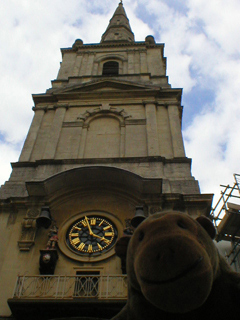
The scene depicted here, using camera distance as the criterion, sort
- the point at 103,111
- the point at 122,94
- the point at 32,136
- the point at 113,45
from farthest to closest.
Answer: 1. the point at 113,45
2. the point at 122,94
3. the point at 103,111
4. the point at 32,136

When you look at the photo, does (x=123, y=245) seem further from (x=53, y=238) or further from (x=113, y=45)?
(x=113, y=45)

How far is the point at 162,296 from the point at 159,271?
10.1 inches

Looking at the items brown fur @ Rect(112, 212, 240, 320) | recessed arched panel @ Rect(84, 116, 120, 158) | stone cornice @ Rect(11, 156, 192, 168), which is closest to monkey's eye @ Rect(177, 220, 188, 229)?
brown fur @ Rect(112, 212, 240, 320)

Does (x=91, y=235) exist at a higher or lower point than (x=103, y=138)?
lower

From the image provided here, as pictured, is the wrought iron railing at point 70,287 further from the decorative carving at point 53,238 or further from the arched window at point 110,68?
the arched window at point 110,68

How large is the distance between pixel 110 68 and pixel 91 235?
16878 millimetres

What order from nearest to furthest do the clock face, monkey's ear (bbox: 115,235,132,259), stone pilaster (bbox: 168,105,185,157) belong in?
monkey's ear (bbox: 115,235,132,259), the clock face, stone pilaster (bbox: 168,105,185,157)

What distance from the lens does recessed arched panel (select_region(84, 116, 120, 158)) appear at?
16031 mm

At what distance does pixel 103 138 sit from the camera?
55.8 feet

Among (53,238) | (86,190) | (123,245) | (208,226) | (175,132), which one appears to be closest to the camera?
(208,226)

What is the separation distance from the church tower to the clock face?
35 mm

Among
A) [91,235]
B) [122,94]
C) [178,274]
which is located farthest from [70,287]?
[122,94]

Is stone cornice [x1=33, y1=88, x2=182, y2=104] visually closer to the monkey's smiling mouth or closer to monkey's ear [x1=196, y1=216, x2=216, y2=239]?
monkey's ear [x1=196, y1=216, x2=216, y2=239]

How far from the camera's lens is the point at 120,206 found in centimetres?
1229
